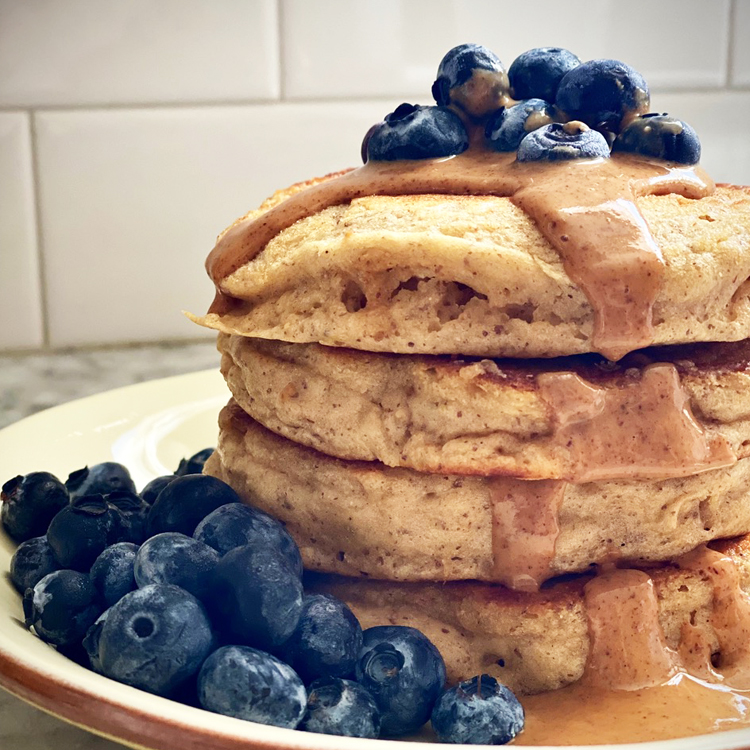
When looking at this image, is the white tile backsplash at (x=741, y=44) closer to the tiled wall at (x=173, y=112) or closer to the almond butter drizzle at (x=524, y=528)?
the tiled wall at (x=173, y=112)

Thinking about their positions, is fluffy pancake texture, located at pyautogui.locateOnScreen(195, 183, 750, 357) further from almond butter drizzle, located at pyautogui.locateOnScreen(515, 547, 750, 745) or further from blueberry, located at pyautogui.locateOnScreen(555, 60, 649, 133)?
almond butter drizzle, located at pyautogui.locateOnScreen(515, 547, 750, 745)

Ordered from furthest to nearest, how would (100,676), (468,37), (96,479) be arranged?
(468,37) < (96,479) < (100,676)

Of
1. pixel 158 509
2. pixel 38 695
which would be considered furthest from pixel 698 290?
pixel 38 695

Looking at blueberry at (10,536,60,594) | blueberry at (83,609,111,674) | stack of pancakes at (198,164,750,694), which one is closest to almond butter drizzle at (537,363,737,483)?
stack of pancakes at (198,164,750,694)

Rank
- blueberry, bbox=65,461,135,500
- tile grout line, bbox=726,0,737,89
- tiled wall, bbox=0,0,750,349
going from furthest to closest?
1. tile grout line, bbox=726,0,737,89
2. tiled wall, bbox=0,0,750,349
3. blueberry, bbox=65,461,135,500

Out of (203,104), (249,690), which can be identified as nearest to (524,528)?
(249,690)

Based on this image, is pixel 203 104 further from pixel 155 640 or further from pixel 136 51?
pixel 155 640
